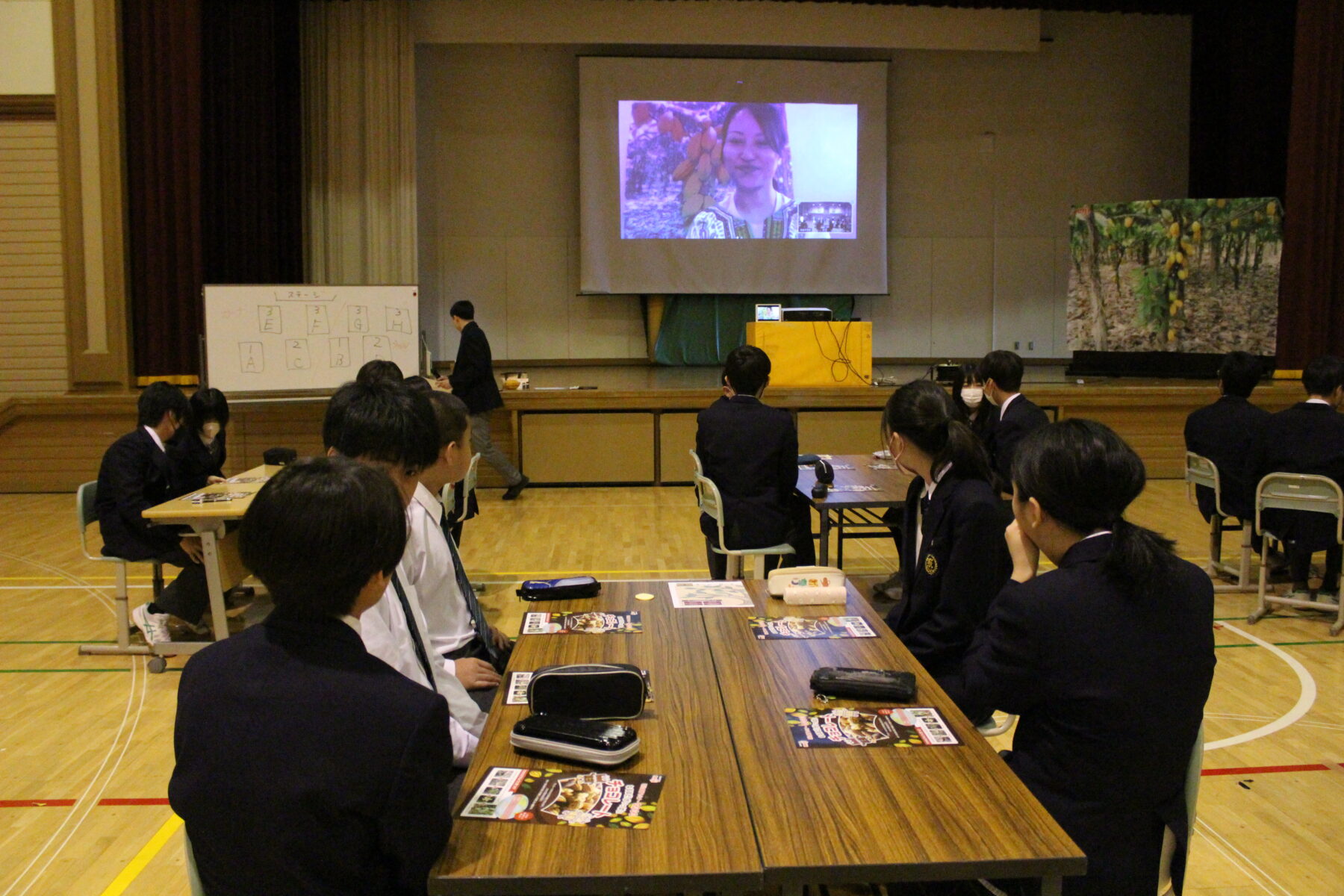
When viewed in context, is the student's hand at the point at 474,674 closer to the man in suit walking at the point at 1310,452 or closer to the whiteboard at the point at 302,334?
the man in suit walking at the point at 1310,452

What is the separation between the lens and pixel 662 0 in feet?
32.2

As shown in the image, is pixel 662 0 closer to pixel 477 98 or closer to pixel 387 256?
pixel 477 98

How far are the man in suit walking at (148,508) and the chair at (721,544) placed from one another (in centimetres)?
216

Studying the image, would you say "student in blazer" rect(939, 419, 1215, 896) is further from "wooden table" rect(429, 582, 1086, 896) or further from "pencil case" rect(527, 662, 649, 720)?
"pencil case" rect(527, 662, 649, 720)

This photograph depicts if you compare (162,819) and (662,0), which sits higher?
(662,0)

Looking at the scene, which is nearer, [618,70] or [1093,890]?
[1093,890]

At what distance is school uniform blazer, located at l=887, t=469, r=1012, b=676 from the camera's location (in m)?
2.38

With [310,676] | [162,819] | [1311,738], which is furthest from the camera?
[1311,738]

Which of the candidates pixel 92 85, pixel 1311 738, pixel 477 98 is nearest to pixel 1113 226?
pixel 477 98

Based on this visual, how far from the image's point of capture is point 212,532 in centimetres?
412

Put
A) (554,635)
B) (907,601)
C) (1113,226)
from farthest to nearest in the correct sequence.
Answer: (1113,226), (907,601), (554,635)

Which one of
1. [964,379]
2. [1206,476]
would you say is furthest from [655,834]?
[1206,476]

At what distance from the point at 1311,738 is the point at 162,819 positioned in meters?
3.66

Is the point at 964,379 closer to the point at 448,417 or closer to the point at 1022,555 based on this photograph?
the point at 1022,555
